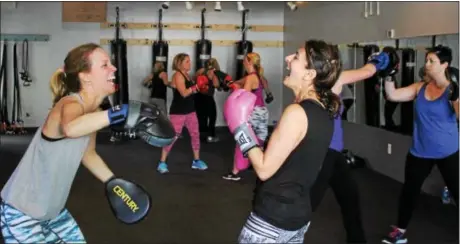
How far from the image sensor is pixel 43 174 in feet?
6.65

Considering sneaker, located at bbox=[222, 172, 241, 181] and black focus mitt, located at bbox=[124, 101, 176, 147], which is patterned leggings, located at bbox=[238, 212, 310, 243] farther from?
sneaker, located at bbox=[222, 172, 241, 181]

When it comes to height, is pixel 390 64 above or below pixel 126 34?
below

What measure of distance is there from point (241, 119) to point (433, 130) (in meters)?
1.93

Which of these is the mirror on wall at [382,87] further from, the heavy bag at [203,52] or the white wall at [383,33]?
the heavy bag at [203,52]

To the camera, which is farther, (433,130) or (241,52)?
(241,52)

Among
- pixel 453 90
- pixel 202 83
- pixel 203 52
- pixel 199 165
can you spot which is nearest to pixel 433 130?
pixel 453 90

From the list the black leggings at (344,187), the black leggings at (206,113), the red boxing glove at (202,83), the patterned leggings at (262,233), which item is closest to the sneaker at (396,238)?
the black leggings at (344,187)

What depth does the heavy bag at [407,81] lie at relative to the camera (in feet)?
17.9

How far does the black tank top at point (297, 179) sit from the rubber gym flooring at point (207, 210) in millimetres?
1805

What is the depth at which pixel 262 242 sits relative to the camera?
1889mm

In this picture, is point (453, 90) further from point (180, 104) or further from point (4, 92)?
point (4, 92)

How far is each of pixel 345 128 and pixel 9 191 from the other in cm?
566

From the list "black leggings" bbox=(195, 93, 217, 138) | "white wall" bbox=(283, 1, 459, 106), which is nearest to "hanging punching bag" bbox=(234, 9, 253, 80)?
"white wall" bbox=(283, 1, 459, 106)

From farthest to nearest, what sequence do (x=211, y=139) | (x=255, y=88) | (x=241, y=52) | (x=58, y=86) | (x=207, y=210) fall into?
(x=241, y=52), (x=211, y=139), (x=255, y=88), (x=207, y=210), (x=58, y=86)
